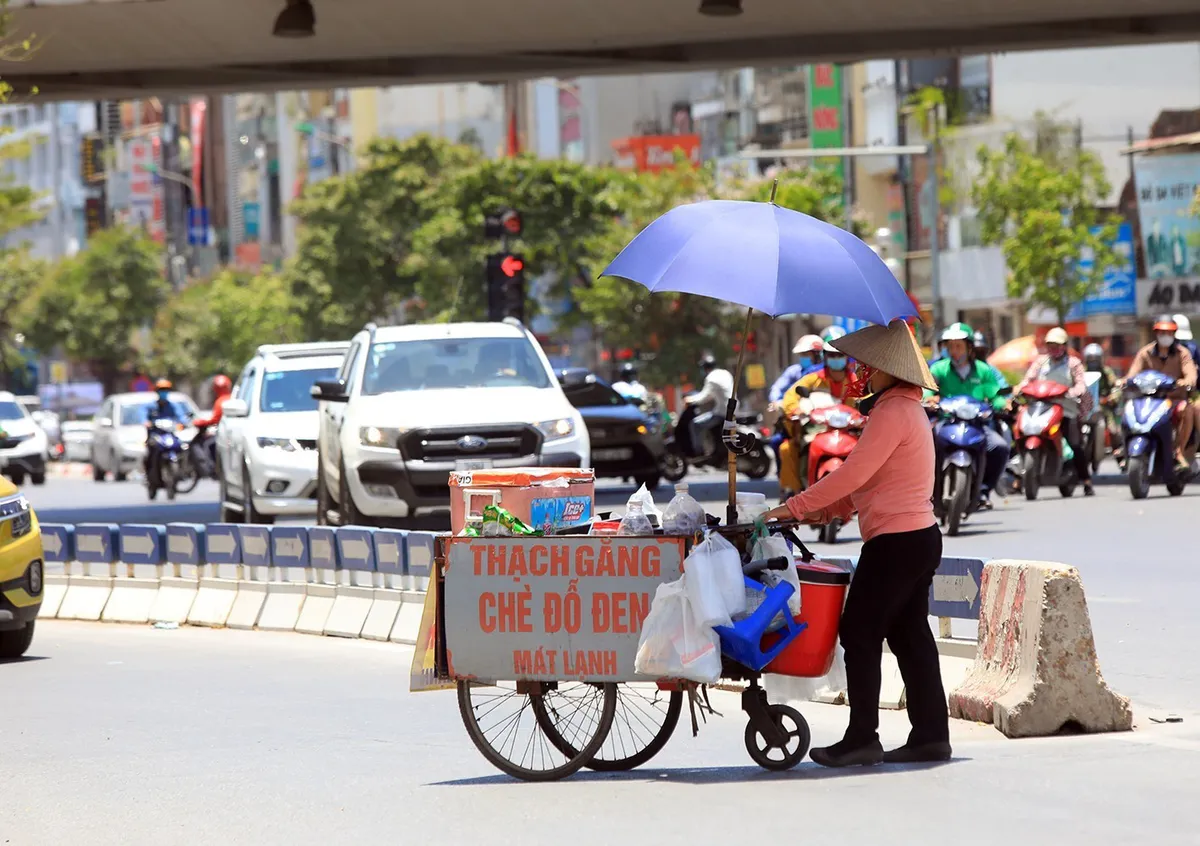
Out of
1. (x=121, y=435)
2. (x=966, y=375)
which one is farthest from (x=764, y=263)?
(x=121, y=435)

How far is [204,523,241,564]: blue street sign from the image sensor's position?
15922 millimetres

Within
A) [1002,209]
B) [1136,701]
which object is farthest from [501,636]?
[1002,209]

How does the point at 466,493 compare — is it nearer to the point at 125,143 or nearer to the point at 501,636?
the point at 501,636

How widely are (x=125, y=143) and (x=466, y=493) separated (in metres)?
131

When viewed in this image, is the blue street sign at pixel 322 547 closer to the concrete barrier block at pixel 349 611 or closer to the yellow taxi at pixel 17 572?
the concrete barrier block at pixel 349 611

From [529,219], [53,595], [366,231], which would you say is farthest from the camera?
[366,231]

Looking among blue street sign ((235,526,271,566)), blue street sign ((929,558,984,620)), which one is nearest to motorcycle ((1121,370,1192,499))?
blue street sign ((235,526,271,566))

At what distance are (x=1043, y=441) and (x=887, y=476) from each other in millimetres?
15147

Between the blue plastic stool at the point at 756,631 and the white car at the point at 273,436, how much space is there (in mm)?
13187

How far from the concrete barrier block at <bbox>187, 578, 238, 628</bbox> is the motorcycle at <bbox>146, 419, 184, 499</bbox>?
18.7 m

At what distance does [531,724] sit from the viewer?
8.92 m

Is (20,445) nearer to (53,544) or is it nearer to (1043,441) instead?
(1043,441)

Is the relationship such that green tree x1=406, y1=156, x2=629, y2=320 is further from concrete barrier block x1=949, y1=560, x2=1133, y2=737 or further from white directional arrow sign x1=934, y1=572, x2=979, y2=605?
concrete barrier block x1=949, y1=560, x2=1133, y2=737

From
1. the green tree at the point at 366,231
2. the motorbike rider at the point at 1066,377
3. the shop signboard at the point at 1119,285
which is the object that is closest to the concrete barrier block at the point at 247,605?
the motorbike rider at the point at 1066,377
